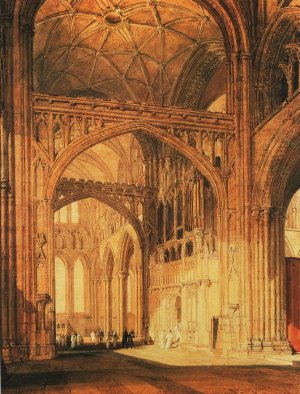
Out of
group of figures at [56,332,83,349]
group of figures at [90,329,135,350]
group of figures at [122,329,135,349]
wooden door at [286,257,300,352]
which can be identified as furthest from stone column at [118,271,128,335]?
wooden door at [286,257,300,352]

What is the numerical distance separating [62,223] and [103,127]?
2156cm

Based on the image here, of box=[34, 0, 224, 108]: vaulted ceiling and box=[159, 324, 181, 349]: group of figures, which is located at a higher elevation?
box=[34, 0, 224, 108]: vaulted ceiling

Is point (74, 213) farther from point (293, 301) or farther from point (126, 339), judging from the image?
point (293, 301)

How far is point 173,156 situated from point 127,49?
15.9 feet

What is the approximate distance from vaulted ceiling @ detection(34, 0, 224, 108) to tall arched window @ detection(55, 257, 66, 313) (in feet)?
47.5

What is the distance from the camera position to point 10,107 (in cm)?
1636

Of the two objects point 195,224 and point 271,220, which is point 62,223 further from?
point 271,220

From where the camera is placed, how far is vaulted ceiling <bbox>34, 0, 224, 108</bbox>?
2264 cm

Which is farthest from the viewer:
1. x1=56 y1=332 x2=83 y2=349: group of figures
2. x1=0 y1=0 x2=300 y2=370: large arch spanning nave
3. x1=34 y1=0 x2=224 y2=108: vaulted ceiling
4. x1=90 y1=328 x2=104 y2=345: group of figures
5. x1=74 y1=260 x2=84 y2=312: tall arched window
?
x1=74 y1=260 x2=84 y2=312: tall arched window

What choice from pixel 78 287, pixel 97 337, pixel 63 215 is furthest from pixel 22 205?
pixel 78 287

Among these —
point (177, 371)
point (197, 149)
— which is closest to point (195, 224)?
point (197, 149)

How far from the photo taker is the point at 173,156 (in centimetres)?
2528

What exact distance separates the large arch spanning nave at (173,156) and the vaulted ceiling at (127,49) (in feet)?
0.20

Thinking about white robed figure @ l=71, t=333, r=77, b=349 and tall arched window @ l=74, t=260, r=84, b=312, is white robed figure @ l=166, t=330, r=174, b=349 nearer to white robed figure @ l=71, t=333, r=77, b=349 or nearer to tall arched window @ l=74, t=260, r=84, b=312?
white robed figure @ l=71, t=333, r=77, b=349
